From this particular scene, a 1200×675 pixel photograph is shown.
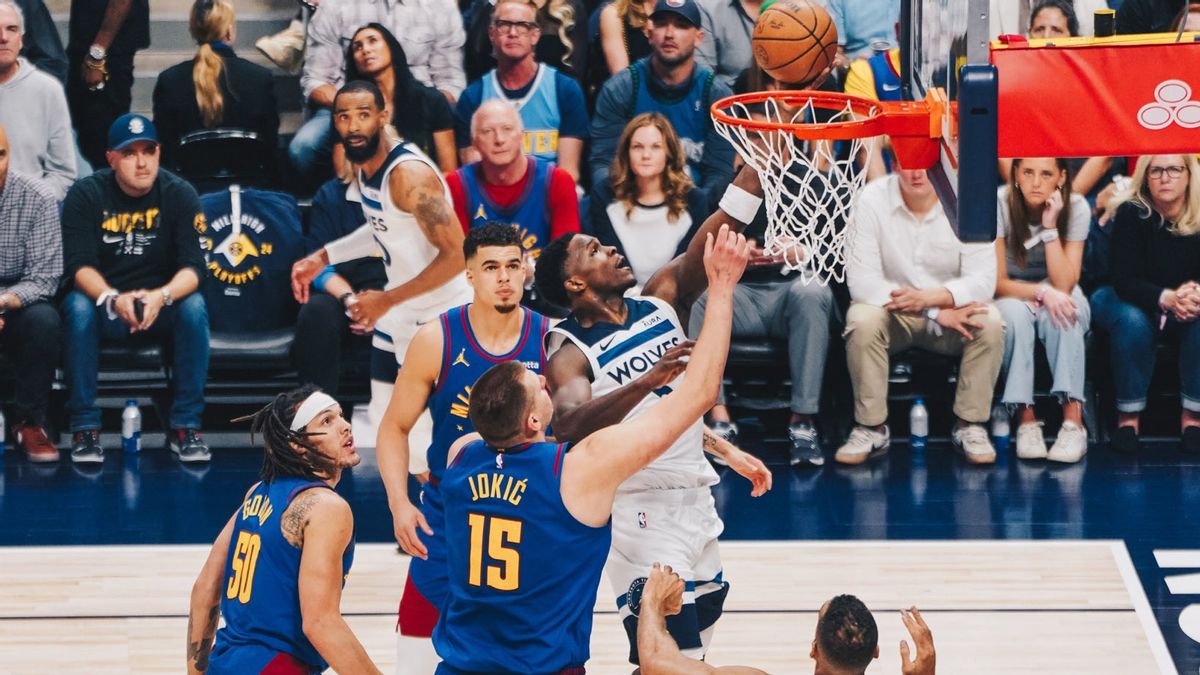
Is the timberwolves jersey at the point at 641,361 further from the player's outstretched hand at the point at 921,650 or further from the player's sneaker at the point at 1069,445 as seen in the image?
the player's sneaker at the point at 1069,445

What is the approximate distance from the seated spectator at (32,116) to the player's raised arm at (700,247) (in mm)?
4717

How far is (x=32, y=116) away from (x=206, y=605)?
524cm

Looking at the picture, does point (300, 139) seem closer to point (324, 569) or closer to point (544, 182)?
point (544, 182)

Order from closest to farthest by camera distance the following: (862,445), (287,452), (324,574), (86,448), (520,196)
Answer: (324,574) < (287,452) < (520,196) < (862,445) < (86,448)

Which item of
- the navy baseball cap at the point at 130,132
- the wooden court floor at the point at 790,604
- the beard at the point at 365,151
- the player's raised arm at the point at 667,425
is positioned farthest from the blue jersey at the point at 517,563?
the navy baseball cap at the point at 130,132

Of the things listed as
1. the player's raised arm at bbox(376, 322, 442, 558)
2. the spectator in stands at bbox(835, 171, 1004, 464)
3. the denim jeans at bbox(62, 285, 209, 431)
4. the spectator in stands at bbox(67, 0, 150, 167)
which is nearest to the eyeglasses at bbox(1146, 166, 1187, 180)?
the spectator in stands at bbox(835, 171, 1004, 464)

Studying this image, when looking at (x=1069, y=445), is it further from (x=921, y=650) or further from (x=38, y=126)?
(x=38, y=126)

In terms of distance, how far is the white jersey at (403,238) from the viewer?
785 cm

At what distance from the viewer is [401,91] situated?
9.15 meters

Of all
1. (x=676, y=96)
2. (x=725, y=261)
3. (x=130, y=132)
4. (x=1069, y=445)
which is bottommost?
(x=1069, y=445)

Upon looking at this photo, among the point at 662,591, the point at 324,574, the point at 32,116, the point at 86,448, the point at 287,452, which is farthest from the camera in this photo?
the point at 32,116

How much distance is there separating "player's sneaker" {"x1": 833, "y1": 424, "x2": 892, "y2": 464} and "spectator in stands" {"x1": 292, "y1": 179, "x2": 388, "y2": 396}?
8.30 feet

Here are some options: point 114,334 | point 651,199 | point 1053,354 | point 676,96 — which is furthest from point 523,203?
point 1053,354

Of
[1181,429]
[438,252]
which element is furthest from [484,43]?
[1181,429]
